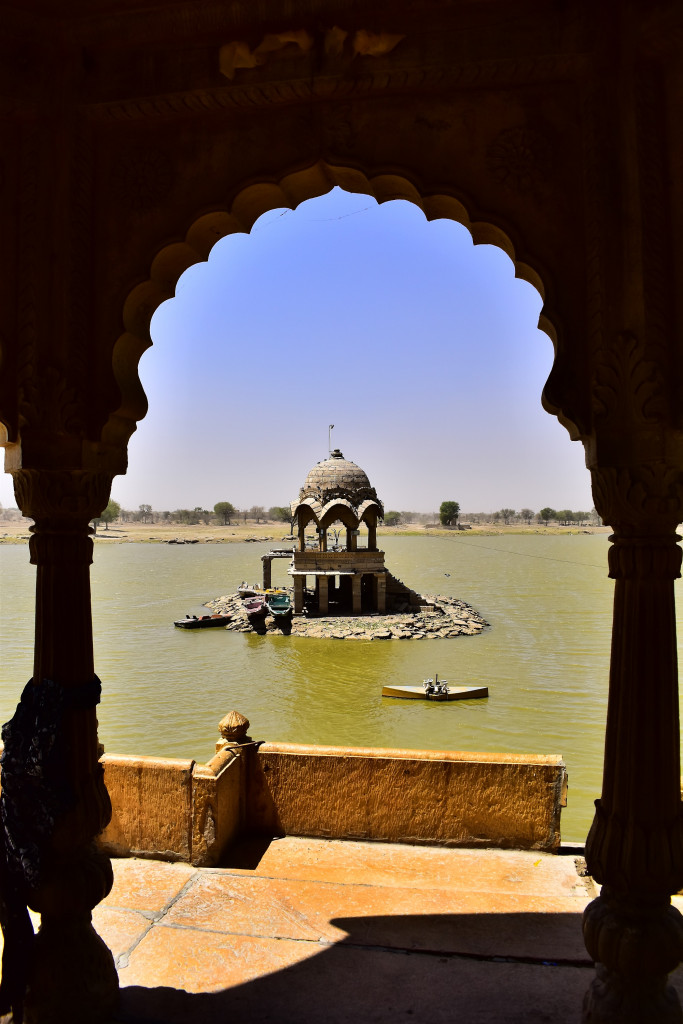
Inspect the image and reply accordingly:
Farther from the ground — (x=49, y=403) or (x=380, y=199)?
(x=380, y=199)

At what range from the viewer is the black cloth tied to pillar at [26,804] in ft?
10.2

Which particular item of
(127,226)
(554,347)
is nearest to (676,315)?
(554,347)

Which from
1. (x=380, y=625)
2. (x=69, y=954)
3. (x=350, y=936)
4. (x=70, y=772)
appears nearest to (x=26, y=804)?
(x=70, y=772)

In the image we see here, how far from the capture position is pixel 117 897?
444 centimetres

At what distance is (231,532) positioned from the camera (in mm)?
150875

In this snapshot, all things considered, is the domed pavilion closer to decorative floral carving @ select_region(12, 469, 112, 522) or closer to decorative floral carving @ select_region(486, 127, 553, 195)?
decorative floral carving @ select_region(12, 469, 112, 522)

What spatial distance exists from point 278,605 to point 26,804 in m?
26.8

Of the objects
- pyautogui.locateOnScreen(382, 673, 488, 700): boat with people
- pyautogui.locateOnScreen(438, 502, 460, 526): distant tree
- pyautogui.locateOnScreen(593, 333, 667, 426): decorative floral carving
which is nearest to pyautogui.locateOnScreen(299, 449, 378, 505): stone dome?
pyautogui.locateOnScreen(382, 673, 488, 700): boat with people

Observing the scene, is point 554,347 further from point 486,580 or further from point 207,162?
point 486,580

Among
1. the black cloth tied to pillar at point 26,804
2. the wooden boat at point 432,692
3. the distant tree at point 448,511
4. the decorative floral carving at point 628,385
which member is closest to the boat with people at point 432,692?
the wooden boat at point 432,692

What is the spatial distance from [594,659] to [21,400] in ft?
83.1

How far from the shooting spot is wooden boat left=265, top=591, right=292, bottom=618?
29.1 metres

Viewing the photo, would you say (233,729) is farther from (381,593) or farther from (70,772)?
(381,593)

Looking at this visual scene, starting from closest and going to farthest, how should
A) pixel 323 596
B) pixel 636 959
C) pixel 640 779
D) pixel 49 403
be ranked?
pixel 636 959 → pixel 640 779 → pixel 49 403 → pixel 323 596
